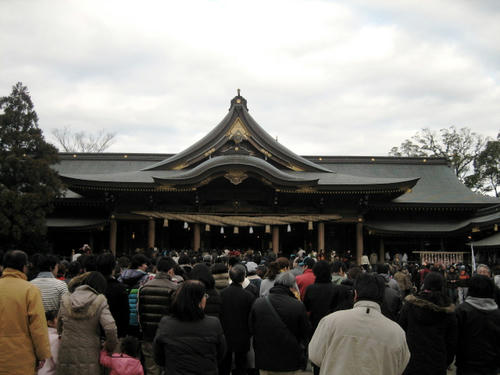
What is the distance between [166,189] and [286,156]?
634 centimetres

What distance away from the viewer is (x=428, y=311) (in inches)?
185

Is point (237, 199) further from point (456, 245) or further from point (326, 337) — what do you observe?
point (326, 337)

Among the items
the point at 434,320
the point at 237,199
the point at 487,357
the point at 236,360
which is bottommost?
the point at 236,360

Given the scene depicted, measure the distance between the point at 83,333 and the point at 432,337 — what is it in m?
3.38

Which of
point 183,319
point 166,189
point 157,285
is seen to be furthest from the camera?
point 166,189

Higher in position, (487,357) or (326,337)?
(326,337)

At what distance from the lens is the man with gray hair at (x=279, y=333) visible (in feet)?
16.4

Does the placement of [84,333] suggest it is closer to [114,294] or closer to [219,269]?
[114,294]

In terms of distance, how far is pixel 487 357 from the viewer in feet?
15.3

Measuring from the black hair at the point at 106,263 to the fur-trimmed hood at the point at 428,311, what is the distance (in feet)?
11.2

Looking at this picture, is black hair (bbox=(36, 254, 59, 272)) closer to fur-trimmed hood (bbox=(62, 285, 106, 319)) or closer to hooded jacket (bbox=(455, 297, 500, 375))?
fur-trimmed hood (bbox=(62, 285, 106, 319))

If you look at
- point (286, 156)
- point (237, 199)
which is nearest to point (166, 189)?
point (237, 199)

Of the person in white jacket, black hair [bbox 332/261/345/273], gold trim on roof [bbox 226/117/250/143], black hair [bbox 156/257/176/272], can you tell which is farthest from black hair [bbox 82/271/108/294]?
gold trim on roof [bbox 226/117/250/143]

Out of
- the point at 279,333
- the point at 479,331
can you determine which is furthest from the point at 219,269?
the point at 479,331
